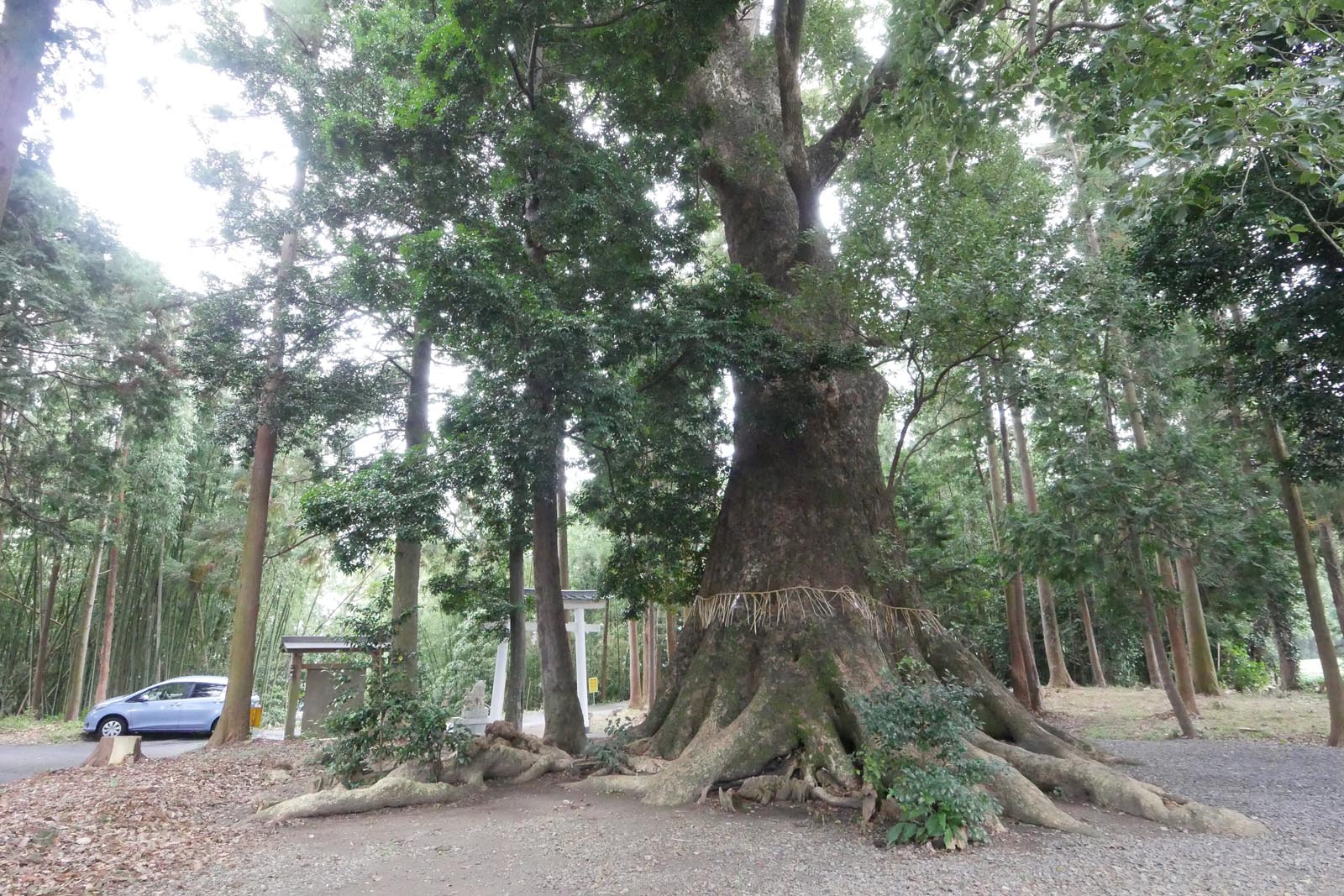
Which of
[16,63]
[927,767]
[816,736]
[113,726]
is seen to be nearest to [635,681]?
[113,726]

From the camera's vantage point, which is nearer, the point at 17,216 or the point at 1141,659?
the point at 17,216

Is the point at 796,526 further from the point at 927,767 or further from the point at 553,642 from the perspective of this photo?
the point at 927,767

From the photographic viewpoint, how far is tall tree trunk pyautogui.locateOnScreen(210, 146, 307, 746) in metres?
9.96

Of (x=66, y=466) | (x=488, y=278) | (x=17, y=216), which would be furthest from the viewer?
(x=66, y=466)

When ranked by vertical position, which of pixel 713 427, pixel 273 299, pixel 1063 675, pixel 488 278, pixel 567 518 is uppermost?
pixel 273 299

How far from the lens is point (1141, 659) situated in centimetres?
1842

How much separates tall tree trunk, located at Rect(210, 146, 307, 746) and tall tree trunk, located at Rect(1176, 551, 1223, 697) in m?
13.9

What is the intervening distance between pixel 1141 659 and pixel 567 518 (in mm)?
16818

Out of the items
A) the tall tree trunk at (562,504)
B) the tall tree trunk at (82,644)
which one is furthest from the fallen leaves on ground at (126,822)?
the tall tree trunk at (82,644)

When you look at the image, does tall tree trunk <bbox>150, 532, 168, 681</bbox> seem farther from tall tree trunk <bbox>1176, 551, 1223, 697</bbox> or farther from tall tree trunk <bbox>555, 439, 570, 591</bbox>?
tall tree trunk <bbox>1176, 551, 1223, 697</bbox>

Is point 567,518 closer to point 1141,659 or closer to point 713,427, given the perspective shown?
point 713,427

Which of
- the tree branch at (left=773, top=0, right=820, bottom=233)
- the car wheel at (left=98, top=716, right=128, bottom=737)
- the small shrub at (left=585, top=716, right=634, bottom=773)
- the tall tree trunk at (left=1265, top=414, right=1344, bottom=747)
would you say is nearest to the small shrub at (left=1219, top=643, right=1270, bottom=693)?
the tall tree trunk at (left=1265, top=414, right=1344, bottom=747)

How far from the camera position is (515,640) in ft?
30.5

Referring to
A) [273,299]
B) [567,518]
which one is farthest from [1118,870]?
[273,299]
